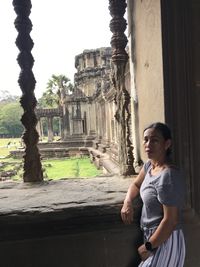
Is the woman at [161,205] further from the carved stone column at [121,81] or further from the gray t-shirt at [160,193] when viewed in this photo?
the carved stone column at [121,81]

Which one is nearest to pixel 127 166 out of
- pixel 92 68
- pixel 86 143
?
pixel 86 143

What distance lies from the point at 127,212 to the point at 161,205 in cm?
32

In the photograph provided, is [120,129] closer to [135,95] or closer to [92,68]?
[135,95]

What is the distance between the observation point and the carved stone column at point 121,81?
2594 millimetres

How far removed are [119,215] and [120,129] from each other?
748 mm

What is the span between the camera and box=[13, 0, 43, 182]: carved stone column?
248 cm

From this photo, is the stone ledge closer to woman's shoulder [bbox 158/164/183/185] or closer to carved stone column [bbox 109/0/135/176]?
carved stone column [bbox 109/0/135/176]

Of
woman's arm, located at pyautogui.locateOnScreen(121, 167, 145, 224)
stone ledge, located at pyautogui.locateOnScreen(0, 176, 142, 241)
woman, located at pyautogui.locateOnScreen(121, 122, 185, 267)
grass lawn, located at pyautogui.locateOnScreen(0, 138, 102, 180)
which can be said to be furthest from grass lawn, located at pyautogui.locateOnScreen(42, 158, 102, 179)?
woman, located at pyautogui.locateOnScreen(121, 122, 185, 267)

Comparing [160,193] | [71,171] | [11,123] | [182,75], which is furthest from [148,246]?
[11,123]

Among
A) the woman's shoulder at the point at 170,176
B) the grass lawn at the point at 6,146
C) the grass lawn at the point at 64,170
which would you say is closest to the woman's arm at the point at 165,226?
the woman's shoulder at the point at 170,176

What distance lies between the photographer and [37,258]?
2172 mm

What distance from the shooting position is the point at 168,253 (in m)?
1.88

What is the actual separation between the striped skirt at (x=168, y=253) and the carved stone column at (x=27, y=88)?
1096mm

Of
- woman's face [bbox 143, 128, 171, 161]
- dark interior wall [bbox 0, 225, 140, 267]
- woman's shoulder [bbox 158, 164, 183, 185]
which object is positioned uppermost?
woman's face [bbox 143, 128, 171, 161]
